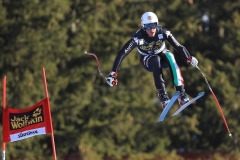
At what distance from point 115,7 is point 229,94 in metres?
3.81

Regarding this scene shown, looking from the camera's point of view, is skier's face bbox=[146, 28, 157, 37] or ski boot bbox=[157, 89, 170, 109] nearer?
skier's face bbox=[146, 28, 157, 37]

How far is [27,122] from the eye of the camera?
903cm

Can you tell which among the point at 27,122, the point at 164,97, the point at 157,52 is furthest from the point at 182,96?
the point at 27,122

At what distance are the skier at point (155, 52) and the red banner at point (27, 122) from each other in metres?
1.01

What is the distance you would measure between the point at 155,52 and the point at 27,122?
79.6 inches

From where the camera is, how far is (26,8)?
15.6 meters

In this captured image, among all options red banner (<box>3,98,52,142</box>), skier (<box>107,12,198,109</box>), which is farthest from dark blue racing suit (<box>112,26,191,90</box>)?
red banner (<box>3,98,52,142</box>)

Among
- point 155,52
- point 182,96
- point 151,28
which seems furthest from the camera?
point 182,96

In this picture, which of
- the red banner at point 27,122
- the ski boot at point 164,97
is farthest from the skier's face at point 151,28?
the red banner at point 27,122

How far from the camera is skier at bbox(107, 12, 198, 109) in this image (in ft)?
29.8

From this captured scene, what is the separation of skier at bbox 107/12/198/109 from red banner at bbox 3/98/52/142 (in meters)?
1.01

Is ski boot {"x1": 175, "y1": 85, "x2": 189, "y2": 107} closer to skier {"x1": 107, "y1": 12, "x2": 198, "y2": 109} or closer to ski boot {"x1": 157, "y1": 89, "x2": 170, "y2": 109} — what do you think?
skier {"x1": 107, "y1": 12, "x2": 198, "y2": 109}

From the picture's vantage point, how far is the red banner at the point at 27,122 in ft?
29.3

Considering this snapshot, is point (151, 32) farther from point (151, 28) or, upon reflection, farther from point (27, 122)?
point (27, 122)
